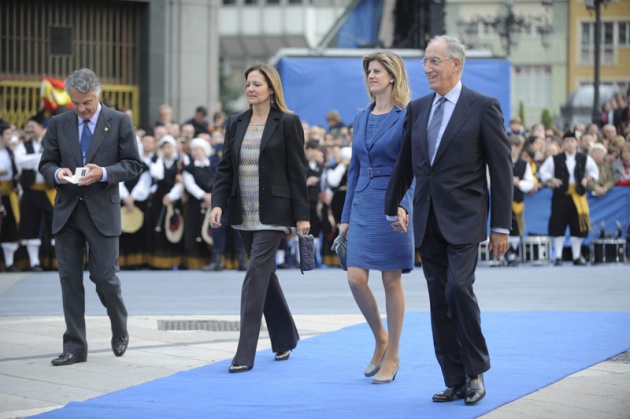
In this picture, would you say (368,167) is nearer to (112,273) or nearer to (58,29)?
(112,273)

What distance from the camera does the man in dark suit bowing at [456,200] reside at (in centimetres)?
765

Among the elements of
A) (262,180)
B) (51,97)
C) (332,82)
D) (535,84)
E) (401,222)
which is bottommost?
(401,222)

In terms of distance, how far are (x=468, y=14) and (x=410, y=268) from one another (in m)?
65.2

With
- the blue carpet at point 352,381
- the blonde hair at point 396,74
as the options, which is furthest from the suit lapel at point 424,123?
the blue carpet at point 352,381

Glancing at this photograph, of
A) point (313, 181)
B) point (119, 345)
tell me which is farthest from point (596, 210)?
point (119, 345)

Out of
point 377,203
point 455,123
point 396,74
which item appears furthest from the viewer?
point 396,74

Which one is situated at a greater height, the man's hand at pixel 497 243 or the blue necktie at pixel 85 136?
the blue necktie at pixel 85 136

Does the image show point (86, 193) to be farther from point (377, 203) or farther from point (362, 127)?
point (377, 203)

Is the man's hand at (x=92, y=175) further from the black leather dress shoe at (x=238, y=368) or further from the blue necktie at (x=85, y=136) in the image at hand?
the black leather dress shoe at (x=238, y=368)

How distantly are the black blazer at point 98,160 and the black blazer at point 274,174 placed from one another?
0.80 meters

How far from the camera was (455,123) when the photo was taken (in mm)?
7742

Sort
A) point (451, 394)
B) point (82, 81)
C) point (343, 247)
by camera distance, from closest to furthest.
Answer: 1. point (451, 394)
2. point (343, 247)
3. point (82, 81)

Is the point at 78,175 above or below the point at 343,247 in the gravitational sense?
above

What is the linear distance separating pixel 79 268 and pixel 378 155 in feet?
8.33
